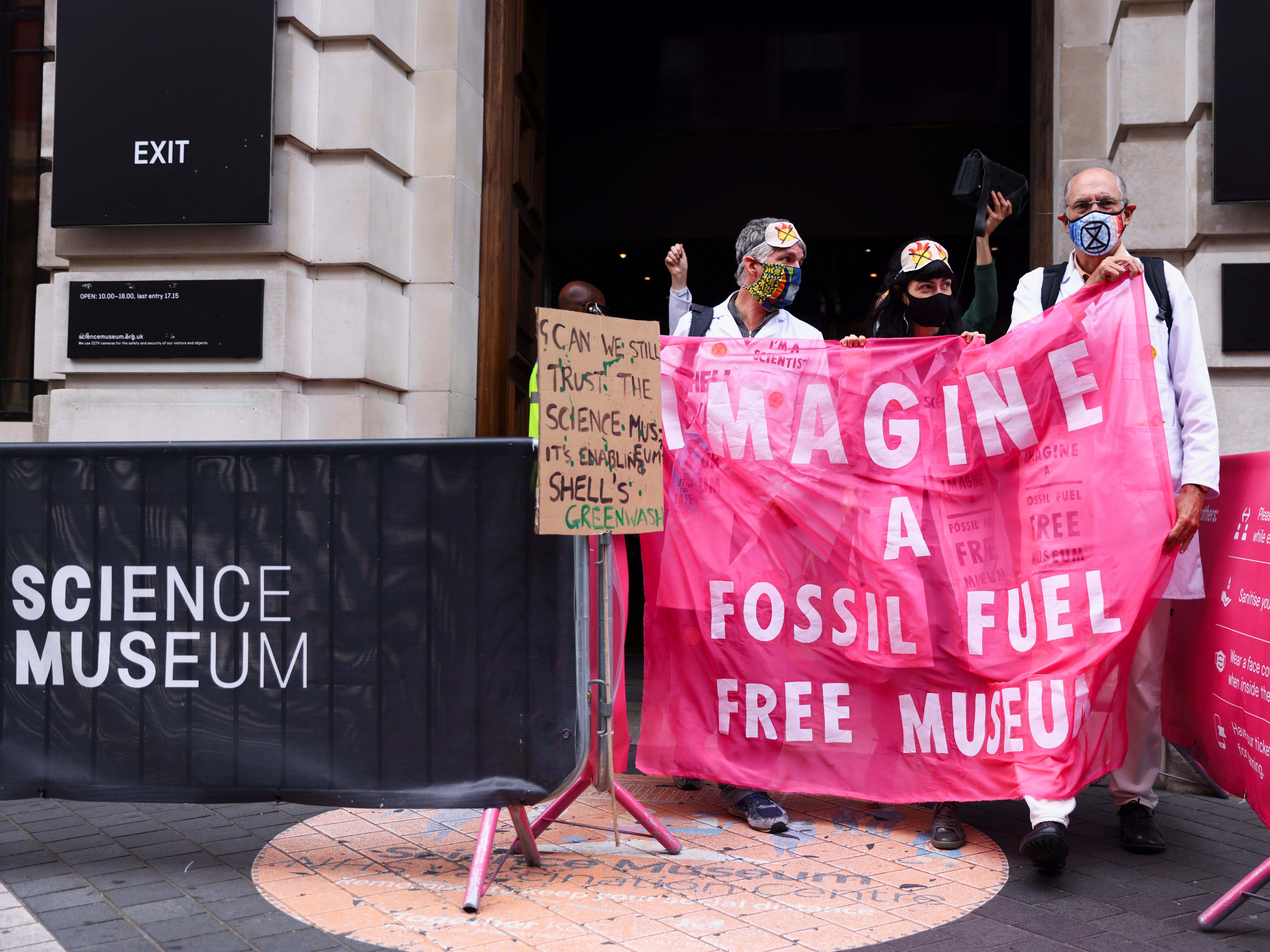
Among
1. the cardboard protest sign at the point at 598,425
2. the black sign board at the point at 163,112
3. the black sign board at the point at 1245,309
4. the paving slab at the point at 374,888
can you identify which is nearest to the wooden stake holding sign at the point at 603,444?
the cardboard protest sign at the point at 598,425

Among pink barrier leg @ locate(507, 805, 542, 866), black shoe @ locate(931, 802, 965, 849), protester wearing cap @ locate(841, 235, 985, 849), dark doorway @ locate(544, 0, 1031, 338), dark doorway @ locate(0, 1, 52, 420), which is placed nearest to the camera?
pink barrier leg @ locate(507, 805, 542, 866)

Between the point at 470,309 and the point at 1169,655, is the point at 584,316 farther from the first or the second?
the point at 470,309

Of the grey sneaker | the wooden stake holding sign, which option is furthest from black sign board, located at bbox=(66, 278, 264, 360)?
the grey sneaker

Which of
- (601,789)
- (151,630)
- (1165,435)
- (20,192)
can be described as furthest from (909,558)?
(20,192)

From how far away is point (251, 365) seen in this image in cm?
673

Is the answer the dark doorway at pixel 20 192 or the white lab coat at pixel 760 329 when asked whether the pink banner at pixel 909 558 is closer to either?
the white lab coat at pixel 760 329

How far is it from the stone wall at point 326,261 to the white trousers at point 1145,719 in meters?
4.07

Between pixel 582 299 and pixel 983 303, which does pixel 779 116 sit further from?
pixel 983 303

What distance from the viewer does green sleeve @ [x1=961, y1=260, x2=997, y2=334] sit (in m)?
4.73

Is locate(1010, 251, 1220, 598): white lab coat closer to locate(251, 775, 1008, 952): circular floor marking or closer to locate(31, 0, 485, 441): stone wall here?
locate(251, 775, 1008, 952): circular floor marking

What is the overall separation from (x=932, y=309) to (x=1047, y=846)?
2193 millimetres

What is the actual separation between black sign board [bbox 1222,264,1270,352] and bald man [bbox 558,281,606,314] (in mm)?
3324

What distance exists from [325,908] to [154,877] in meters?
0.74

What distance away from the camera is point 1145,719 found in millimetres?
4176
